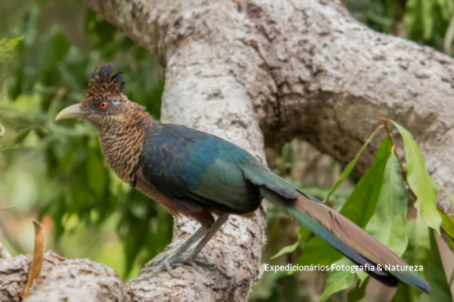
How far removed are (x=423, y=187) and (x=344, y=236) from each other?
0.56m

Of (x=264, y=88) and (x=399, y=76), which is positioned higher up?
(x=399, y=76)

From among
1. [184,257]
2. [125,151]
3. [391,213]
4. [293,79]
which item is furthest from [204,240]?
[293,79]

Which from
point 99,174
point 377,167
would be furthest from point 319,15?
point 99,174

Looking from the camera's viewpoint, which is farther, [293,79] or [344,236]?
[293,79]

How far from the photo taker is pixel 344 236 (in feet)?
4.93

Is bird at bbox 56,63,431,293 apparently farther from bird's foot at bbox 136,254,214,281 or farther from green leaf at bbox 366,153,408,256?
green leaf at bbox 366,153,408,256

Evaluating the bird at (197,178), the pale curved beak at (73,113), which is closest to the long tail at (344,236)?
the bird at (197,178)

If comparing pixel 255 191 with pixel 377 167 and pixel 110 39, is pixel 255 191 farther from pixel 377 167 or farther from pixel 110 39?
pixel 110 39

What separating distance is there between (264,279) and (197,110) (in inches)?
57.2

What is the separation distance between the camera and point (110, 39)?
3881mm

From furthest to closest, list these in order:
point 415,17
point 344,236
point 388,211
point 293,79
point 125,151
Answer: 1. point 415,17
2. point 293,79
3. point 388,211
4. point 125,151
5. point 344,236

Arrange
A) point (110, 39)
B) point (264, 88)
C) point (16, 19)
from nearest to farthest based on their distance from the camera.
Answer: point (264, 88), point (110, 39), point (16, 19)

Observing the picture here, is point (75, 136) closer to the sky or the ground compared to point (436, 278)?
closer to the ground

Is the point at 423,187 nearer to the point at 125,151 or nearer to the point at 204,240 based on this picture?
the point at 204,240
